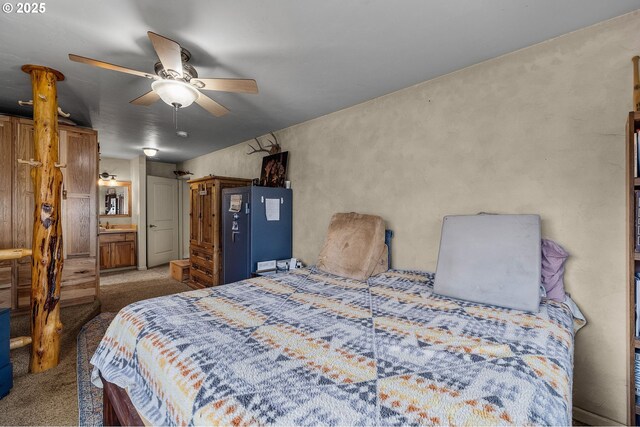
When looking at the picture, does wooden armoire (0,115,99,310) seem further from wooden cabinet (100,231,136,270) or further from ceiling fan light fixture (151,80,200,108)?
wooden cabinet (100,231,136,270)

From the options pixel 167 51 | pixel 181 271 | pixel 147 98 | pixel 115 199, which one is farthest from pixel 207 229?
pixel 115 199

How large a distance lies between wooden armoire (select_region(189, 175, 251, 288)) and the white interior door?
224cm

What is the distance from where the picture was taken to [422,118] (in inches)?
99.3

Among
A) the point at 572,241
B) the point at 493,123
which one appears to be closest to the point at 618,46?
the point at 493,123

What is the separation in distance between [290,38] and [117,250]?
5930 millimetres

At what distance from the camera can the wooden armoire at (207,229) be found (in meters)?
4.04

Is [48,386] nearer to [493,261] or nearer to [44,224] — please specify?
[44,224]

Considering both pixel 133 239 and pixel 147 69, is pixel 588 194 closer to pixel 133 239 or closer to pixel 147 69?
pixel 147 69

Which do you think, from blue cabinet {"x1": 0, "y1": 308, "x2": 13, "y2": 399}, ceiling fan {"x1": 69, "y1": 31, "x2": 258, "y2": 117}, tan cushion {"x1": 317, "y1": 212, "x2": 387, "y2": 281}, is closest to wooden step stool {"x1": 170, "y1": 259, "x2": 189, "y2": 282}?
blue cabinet {"x1": 0, "y1": 308, "x2": 13, "y2": 399}

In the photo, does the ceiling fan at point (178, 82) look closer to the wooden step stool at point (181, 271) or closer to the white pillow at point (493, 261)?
the white pillow at point (493, 261)

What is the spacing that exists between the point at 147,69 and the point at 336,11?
1.62 m

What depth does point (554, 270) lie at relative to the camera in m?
1.77

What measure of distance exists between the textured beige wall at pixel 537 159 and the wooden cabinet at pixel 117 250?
211 inches

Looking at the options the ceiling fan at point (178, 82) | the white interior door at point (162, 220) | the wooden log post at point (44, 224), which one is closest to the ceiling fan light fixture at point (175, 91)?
the ceiling fan at point (178, 82)
